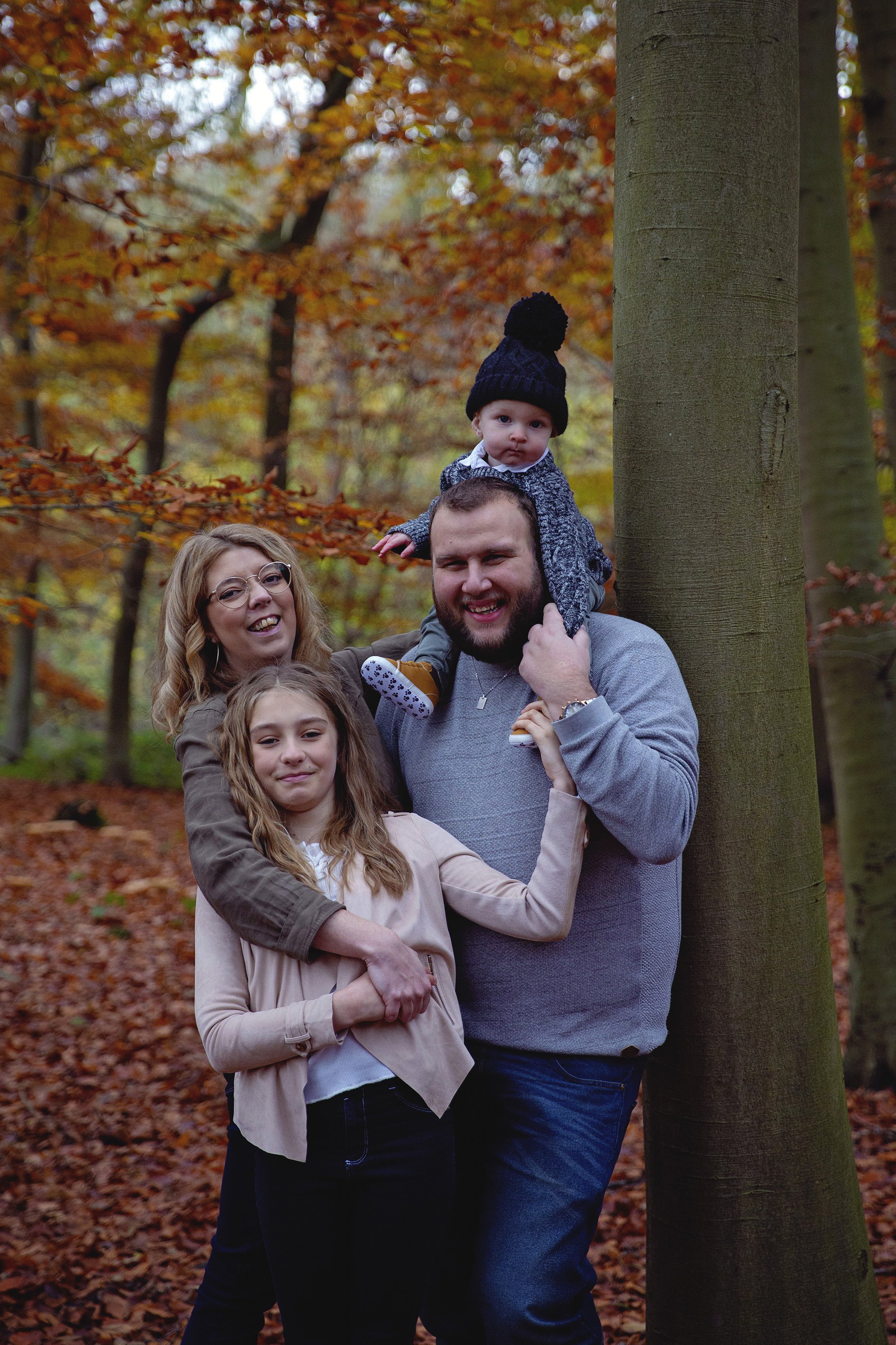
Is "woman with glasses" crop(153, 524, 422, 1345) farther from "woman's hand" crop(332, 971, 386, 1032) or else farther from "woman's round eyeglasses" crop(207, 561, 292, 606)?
"woman's hand" crop(332, 971, 386, 1032)

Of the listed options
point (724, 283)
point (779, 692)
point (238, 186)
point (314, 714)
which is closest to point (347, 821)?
point (314, 714)

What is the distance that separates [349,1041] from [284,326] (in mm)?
9853

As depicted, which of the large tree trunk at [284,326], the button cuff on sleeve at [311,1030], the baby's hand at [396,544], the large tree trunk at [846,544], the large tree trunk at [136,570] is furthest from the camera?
the large tree trunk at [136,570]

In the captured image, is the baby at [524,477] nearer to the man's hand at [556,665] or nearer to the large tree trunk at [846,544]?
the man's hand at [556,665]

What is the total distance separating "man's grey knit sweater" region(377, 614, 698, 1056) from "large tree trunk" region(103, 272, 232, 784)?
23.4 ft

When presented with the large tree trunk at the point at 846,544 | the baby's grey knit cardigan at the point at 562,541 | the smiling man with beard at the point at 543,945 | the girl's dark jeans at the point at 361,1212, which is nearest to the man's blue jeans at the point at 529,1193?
the smiling man with beard at the point at 543,945

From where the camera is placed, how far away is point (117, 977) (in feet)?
23.2

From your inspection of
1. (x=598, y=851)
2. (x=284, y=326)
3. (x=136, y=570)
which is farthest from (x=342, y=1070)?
(x=136, y=570)

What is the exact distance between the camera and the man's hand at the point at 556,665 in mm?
2135

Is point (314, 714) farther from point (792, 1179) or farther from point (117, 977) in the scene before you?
point (117, 977)

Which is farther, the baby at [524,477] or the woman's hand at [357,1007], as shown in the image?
the baby at [524,477]

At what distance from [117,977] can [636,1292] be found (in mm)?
4496

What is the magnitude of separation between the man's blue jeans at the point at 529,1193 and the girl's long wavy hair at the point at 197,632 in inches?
43.2

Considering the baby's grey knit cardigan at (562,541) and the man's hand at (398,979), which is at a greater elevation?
the baby's grey knit cardigan at (562,541)
